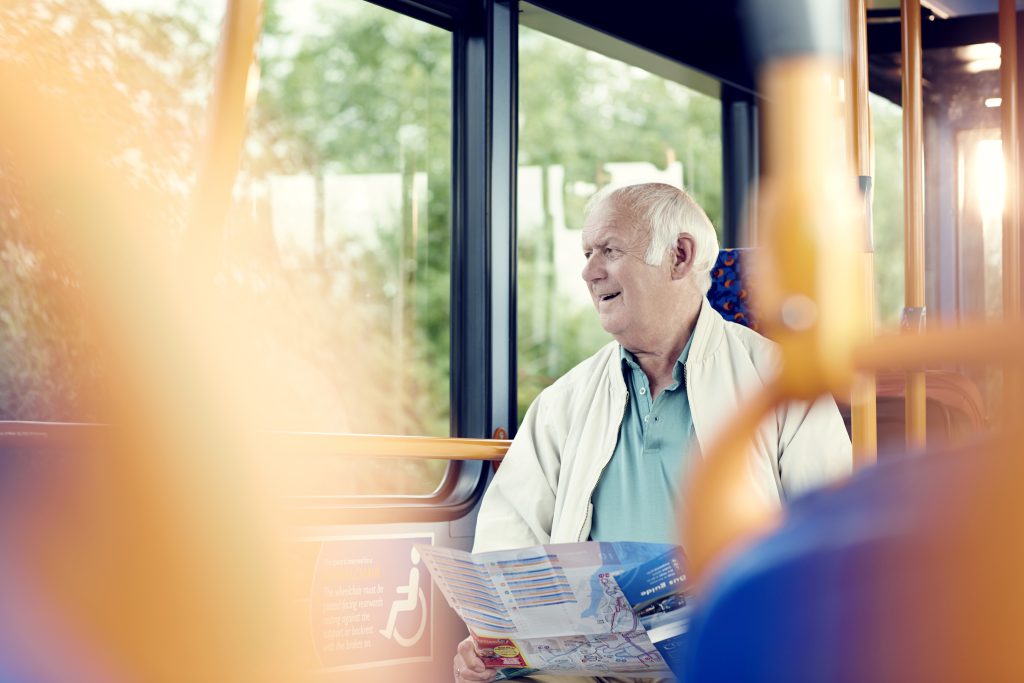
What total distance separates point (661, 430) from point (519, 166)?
1.17 m

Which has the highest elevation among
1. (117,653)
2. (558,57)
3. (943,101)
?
(558,57)

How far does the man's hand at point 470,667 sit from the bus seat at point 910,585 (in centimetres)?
154

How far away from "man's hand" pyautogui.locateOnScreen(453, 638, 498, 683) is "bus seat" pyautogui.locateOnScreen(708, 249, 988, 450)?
3.52 feet

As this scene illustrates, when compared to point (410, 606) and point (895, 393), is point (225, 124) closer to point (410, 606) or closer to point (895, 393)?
point (410, 606)

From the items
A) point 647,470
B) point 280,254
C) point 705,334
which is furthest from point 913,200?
Answer: point 280,254

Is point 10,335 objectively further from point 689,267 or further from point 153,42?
point 153,42

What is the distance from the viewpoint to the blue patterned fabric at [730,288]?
9.18ft

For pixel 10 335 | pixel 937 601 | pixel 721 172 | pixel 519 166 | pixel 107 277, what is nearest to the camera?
pixel 937 601

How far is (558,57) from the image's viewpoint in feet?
27.9

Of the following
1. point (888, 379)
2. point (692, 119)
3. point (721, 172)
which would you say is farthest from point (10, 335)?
point (692, 119)

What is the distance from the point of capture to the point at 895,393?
340 centimetres

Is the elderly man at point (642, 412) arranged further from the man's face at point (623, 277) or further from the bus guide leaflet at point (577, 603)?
the bus guide leaflet at point (577, 603)

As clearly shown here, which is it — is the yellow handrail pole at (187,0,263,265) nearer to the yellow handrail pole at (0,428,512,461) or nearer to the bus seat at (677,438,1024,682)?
the bus seat at (677,438,1024,682)

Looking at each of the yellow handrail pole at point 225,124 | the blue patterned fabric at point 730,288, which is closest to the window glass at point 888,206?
the blue patterned fabric at point 730,288
